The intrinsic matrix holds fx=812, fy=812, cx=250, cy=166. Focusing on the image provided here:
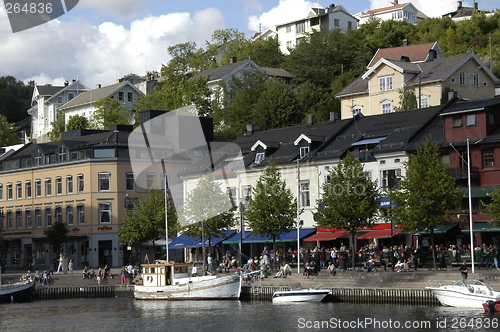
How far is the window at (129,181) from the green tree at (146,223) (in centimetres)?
810

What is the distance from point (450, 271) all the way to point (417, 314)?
239 inches

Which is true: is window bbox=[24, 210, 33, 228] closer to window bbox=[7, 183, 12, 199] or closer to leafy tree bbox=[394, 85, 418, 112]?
window bbox=[7, 183, 12, 199]

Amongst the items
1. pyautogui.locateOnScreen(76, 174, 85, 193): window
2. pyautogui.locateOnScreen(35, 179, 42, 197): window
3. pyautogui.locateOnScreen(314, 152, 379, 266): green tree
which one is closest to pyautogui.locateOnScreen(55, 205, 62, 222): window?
pyautogui.locateOnScreen(35, 179, 42, 197): window

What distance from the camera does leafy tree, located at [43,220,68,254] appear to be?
7956 cm

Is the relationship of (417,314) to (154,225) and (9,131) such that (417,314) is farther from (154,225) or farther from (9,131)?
(9,131)

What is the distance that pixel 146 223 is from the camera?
240 feet

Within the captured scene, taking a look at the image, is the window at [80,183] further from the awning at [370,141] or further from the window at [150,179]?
the awning at [370,141]

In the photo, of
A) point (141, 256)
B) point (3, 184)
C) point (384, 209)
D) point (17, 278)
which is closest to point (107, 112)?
point (3, 184)

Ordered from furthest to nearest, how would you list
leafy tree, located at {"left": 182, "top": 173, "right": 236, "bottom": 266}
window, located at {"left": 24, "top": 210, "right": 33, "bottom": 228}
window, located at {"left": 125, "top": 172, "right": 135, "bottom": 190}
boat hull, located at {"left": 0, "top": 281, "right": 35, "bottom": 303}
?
window, located at {"left": 24, "top": 210, "right": 33, "bottom": 228}
window, located at {"left": 125, "top": 172, "right": 135, "bottom": 190}
leafy tree, located at {"left": 182, "top": 173, "right": 236, "bottom": 266}
boat hull, located at {"left": 0, "top": 281, "right": 35, "bottom": 303}

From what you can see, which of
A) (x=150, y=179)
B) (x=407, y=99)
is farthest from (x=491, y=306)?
(x=150, y=179)

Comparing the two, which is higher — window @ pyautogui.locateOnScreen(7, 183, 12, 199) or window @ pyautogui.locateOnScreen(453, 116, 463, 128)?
window @ pyautogui.locateOnScreen(453, 116, 463, 128)

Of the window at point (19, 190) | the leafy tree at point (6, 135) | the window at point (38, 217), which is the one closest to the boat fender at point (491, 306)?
the window at point (38, 217)

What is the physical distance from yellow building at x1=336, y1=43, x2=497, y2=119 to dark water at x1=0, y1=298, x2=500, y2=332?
127 feet

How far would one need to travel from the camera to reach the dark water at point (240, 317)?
38.0m
